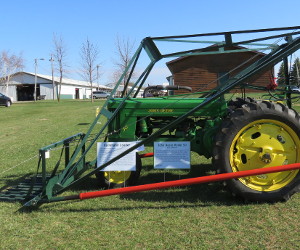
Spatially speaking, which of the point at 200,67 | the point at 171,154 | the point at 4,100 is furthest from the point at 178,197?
the point at 4,100

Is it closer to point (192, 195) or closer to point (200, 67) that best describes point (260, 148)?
point (192, 195)

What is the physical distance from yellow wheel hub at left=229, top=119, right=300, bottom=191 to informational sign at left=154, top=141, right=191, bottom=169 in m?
0.62

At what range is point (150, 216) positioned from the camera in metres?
3.47

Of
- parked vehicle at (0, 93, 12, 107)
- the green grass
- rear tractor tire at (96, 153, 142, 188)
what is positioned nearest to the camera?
the green grass

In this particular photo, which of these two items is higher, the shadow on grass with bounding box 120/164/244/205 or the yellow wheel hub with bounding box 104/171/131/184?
the yellow wheel hub with bounding box 104/171/131/184

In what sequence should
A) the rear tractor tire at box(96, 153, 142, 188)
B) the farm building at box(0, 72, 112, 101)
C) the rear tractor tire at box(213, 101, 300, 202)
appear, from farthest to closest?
the farm building at box(0, 72, 112, 101) → the rear tractor tire at box(96, 153, 142, 188) → the rear tractor tire at box(213, 101, 300, 202)

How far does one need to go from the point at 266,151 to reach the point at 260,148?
8 centimetres

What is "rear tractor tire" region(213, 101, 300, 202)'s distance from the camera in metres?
3.66

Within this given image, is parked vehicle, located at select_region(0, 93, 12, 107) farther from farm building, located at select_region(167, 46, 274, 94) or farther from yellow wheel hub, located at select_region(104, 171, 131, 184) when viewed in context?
yellow wheel hub, located at select_region(104, 171, 131, 184)

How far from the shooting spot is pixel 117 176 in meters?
4.41

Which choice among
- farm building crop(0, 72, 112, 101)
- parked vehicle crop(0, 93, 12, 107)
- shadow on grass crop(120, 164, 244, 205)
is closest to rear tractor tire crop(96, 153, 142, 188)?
shadow on grass crop(120, 164, 244, 205)

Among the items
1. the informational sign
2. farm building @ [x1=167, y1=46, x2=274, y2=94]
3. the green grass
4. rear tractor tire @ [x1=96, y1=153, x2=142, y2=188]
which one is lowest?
the green grass

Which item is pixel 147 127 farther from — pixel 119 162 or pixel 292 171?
pixel 292 171

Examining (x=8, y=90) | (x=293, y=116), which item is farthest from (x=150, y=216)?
(x=8, y=90)
